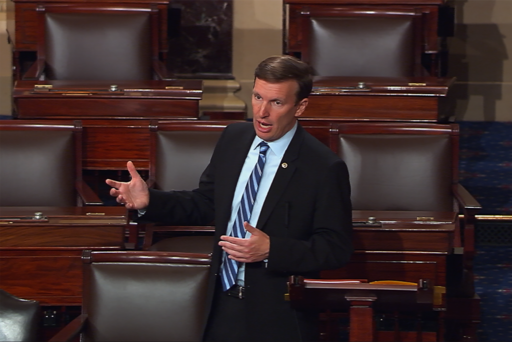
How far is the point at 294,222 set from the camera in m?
1.00

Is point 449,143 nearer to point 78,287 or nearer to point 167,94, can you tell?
point 167,94

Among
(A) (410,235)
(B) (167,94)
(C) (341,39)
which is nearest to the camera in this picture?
(A) (410,235)

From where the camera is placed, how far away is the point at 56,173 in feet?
5.24

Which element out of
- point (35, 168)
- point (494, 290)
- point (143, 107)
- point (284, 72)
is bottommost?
point (494, 290)

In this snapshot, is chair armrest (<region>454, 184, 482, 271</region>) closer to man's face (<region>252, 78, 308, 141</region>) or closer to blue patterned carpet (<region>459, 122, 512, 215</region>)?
blue patterned carpet (<region>459, 122, 512, 215</region>)

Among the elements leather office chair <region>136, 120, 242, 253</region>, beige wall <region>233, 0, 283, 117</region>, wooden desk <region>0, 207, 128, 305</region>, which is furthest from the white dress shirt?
beige wall <region>233, 0, 283, 117</region>

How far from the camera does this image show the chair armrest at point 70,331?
3.15ft

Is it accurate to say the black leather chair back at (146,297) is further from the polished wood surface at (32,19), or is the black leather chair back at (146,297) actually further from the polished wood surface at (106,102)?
the polished wood surface at (32,19)

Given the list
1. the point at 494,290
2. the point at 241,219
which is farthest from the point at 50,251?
the point at 494,290

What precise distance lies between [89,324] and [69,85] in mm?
902

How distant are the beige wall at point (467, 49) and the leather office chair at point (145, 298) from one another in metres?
1.54

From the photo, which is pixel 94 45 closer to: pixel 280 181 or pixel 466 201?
pixel 466 201

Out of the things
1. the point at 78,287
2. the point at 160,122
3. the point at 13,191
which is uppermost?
the point at 160,122

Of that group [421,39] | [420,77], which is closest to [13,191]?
[420,77]
